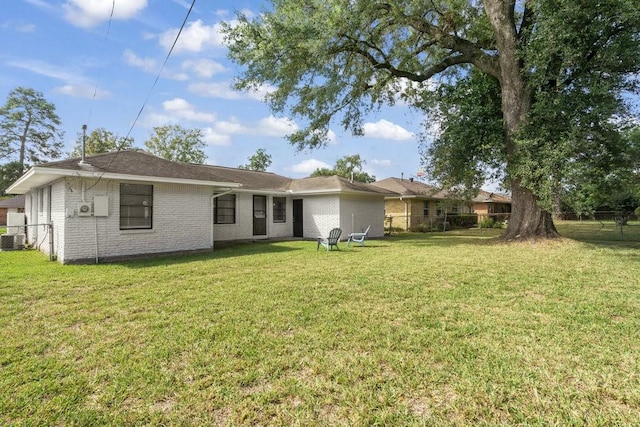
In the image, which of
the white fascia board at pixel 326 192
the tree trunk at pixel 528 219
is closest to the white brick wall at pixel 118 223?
the white fascia board at pixel 326 192

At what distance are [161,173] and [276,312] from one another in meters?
7.74

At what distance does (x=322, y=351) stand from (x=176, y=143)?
130 ft

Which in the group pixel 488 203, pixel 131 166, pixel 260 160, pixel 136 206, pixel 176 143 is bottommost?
pixel 136 206

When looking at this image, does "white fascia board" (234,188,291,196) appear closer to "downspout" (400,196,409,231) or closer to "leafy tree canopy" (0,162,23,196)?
"downspout" (400,196,409,231)

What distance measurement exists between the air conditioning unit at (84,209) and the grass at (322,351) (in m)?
2.60

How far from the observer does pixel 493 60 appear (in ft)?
43.8

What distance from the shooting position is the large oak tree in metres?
10.2

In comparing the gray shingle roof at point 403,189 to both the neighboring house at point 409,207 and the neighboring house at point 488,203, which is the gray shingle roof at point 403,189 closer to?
the neighboring house at point 409,207

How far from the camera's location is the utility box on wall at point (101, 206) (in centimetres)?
925

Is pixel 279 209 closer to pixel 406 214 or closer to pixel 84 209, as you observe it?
pixel 84 209

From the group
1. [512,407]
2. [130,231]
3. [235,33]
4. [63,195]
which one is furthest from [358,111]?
[512,407]

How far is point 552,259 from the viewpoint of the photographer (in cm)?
923

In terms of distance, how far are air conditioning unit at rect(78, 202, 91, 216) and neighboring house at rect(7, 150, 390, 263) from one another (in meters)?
0.02

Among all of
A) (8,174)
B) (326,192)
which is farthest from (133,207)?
(8,174)
